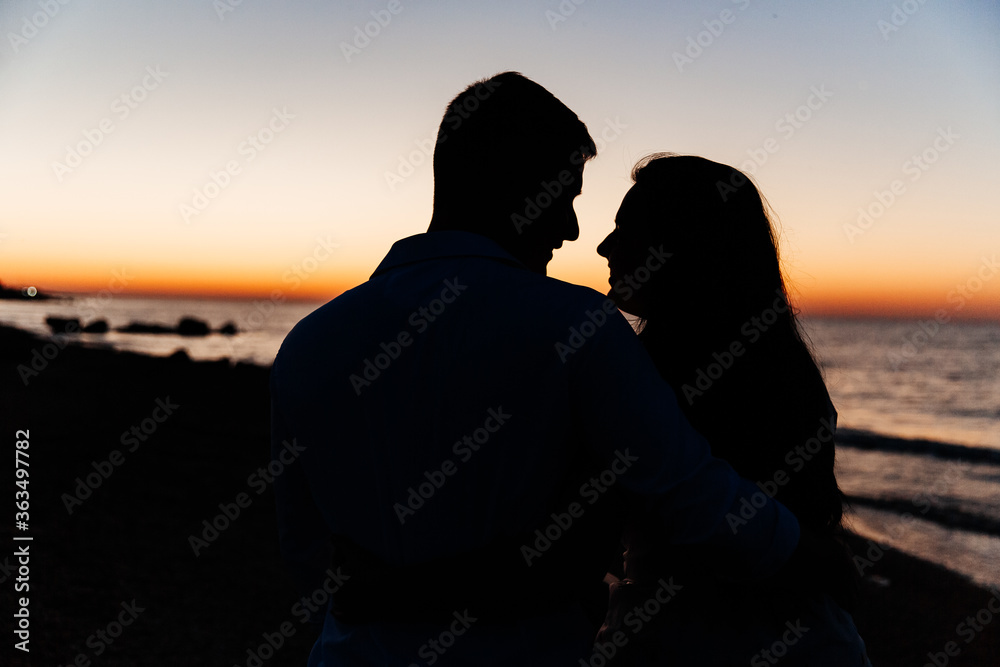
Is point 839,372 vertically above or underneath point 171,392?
underneath

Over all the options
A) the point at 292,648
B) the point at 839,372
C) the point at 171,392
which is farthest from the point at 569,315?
the point at 839,372

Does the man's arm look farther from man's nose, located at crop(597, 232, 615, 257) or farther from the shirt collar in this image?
man's nose, located at crop(597, 232, 615, 257)

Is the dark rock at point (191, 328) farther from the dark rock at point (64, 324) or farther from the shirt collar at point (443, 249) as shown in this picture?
the shirt collar at point (443, 249)

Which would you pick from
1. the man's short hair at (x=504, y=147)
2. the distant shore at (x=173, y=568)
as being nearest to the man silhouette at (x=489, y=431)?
the man's short hair at (x=504, y=147)

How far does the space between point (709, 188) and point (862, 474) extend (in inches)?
627

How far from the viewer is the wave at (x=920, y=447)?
17.9 metres

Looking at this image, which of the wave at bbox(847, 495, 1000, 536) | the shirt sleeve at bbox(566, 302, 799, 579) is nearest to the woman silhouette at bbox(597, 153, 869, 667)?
the shirt sleeve at bbox(566, 302, 799, 579)

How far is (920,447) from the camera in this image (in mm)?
19016

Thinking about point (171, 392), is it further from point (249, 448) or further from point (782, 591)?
point (782, 591)

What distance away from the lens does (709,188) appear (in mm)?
2047

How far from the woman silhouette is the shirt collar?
88cm

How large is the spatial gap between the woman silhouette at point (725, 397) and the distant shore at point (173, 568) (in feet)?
13.2

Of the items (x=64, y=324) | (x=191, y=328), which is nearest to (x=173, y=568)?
(x=64, y=324)

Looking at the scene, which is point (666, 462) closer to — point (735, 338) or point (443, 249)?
point (443, 249)
